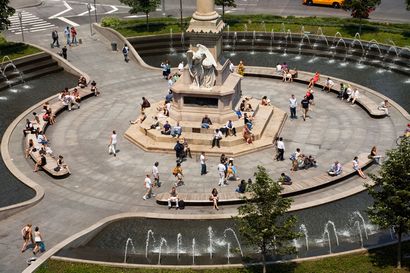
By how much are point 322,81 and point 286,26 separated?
15440 millimetres

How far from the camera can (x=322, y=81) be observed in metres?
49.4

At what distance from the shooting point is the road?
67.4 metres

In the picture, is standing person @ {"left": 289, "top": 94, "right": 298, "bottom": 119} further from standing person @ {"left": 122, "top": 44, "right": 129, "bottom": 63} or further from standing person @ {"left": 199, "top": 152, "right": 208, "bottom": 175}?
standing person @ {"left": 122, "top": 44, "right": 129, "bottom": 63}

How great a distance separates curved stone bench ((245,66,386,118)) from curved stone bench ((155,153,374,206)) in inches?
339

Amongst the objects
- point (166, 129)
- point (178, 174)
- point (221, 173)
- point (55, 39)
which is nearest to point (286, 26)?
point (55, 39)

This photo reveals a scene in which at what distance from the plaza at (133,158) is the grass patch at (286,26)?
1324 cm

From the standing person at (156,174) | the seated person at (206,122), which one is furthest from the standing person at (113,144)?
the seated person at (206,122)

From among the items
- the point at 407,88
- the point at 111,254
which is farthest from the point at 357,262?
the point at 407,88

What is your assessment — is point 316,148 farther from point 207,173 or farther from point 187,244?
point 187,244

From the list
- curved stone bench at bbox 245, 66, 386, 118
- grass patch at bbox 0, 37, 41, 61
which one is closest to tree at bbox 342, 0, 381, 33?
curved stone bench at bbox 245, 66, 386, 118

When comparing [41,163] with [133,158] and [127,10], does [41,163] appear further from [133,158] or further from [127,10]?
[127,10]

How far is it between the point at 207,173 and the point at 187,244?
7.78 metres

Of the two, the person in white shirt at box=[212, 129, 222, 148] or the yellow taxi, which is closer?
the person in white shirt at box=[212, 129, 222, 148]

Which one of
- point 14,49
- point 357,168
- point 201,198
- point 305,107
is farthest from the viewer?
point 14,49
